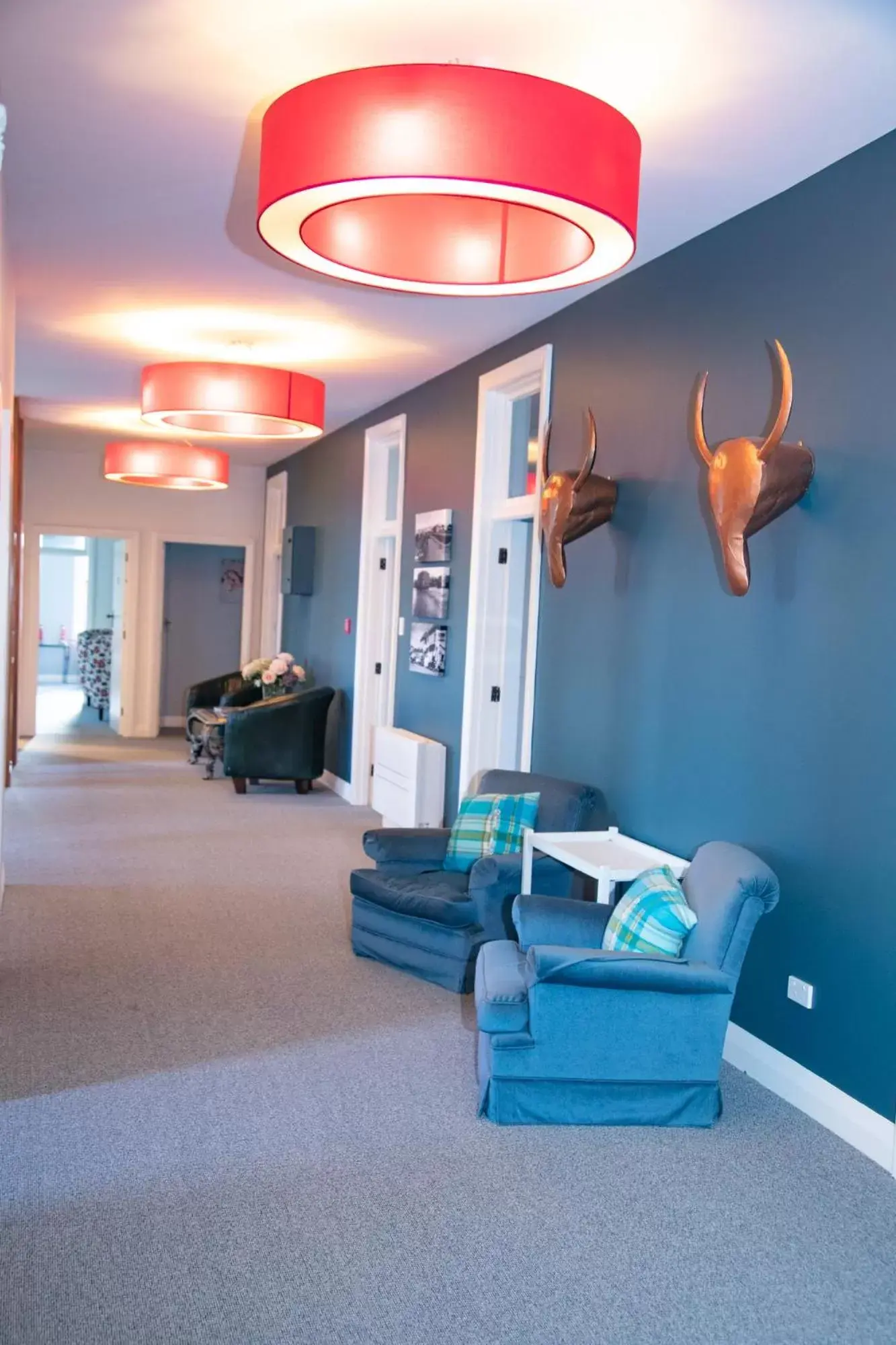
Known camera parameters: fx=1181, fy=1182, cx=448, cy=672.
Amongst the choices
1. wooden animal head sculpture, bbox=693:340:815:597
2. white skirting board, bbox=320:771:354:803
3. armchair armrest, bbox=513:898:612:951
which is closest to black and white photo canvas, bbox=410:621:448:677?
white skirting board, bbox=320:771:354:803

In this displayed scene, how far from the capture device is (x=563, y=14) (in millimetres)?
2791

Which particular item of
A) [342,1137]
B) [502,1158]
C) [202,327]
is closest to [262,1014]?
[342,1137]

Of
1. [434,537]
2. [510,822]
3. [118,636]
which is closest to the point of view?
[510,822]

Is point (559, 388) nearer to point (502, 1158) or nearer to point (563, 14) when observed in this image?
point (563, 14)

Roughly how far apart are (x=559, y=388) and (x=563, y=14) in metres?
2.60

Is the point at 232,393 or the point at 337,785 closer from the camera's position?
the point at 232,393

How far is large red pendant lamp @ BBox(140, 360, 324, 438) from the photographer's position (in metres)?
5.59

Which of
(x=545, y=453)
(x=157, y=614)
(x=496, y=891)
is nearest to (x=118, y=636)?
(x=157, y=614)

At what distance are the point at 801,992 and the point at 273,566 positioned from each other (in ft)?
27.8

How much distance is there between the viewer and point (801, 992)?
11.8 ft

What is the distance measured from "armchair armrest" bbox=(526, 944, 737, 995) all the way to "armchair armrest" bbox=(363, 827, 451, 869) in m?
1.68

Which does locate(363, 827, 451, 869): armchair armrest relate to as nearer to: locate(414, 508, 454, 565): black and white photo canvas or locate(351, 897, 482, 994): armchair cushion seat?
locate(351, 897, 482, 994): armchair cushion seat

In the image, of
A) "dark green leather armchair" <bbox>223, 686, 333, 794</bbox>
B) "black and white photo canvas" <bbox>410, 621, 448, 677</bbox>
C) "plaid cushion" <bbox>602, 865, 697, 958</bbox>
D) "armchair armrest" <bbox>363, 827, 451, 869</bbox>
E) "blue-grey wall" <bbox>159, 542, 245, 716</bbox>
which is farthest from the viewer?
"blue-grey wall" <bbox>159, 542, 245, 716</bbox>

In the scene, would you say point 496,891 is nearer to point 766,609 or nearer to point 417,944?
point 417,944
